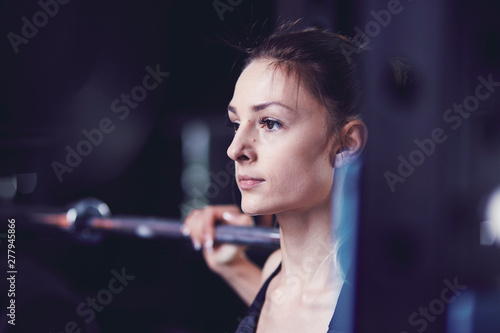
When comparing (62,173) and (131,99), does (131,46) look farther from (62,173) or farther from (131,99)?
(62,173)

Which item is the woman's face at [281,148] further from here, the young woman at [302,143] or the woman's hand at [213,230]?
the woman's hand at [213,230]

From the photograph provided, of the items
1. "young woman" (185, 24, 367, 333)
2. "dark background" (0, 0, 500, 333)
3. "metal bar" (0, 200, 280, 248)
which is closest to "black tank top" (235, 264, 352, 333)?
"young woman" (185, 24, 367, 333)

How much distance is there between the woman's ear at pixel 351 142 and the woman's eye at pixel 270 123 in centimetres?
11

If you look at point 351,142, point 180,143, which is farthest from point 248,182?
point 180,143

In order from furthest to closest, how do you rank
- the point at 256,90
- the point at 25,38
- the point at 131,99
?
the point at 131,99 → the point at 25,38 → the point at 256,90

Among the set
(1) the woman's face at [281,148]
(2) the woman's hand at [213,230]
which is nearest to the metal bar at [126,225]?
(2) the woman's hand at [213,230]

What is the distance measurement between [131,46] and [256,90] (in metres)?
1.40

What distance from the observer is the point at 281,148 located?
27.3 inches

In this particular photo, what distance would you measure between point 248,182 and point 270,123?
0.32 feet

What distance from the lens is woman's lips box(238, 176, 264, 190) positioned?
0.70m

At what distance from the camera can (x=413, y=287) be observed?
36 cm

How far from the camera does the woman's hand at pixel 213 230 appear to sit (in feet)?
3.19

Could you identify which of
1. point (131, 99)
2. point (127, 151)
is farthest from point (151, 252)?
point (131, 99)

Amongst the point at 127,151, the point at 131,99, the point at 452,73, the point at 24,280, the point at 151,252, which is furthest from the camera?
the point at 151,252
